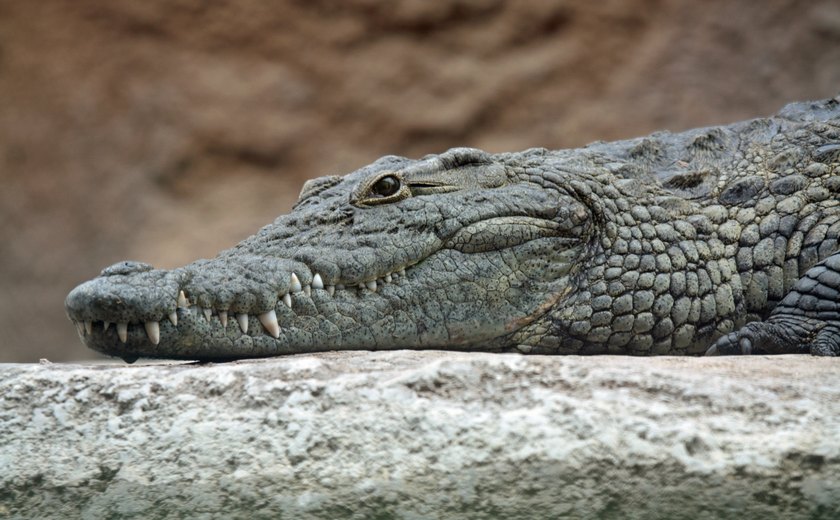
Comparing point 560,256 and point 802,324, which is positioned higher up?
point 560,256

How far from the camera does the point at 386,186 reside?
3.17 metres

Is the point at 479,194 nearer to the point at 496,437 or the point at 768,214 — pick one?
the point at 768,214

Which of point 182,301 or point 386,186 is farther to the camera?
point 386,186

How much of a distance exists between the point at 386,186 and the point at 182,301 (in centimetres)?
91

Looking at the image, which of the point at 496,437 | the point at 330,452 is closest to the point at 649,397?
the point at 496,437

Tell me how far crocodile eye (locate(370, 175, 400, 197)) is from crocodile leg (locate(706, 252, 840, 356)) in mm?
1127

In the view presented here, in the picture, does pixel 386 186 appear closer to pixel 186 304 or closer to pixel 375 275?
pixel 375 275

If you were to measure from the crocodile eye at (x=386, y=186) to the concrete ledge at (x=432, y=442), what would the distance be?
1.13 meters

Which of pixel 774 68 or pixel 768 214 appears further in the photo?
pixel 774 68

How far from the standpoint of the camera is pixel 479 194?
3.25 meters

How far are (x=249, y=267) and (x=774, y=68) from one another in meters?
5.40

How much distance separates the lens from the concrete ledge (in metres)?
1.72

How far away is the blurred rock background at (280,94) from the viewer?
694 cm

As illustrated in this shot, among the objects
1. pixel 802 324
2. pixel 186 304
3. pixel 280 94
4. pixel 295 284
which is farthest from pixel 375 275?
pixel 280 94
